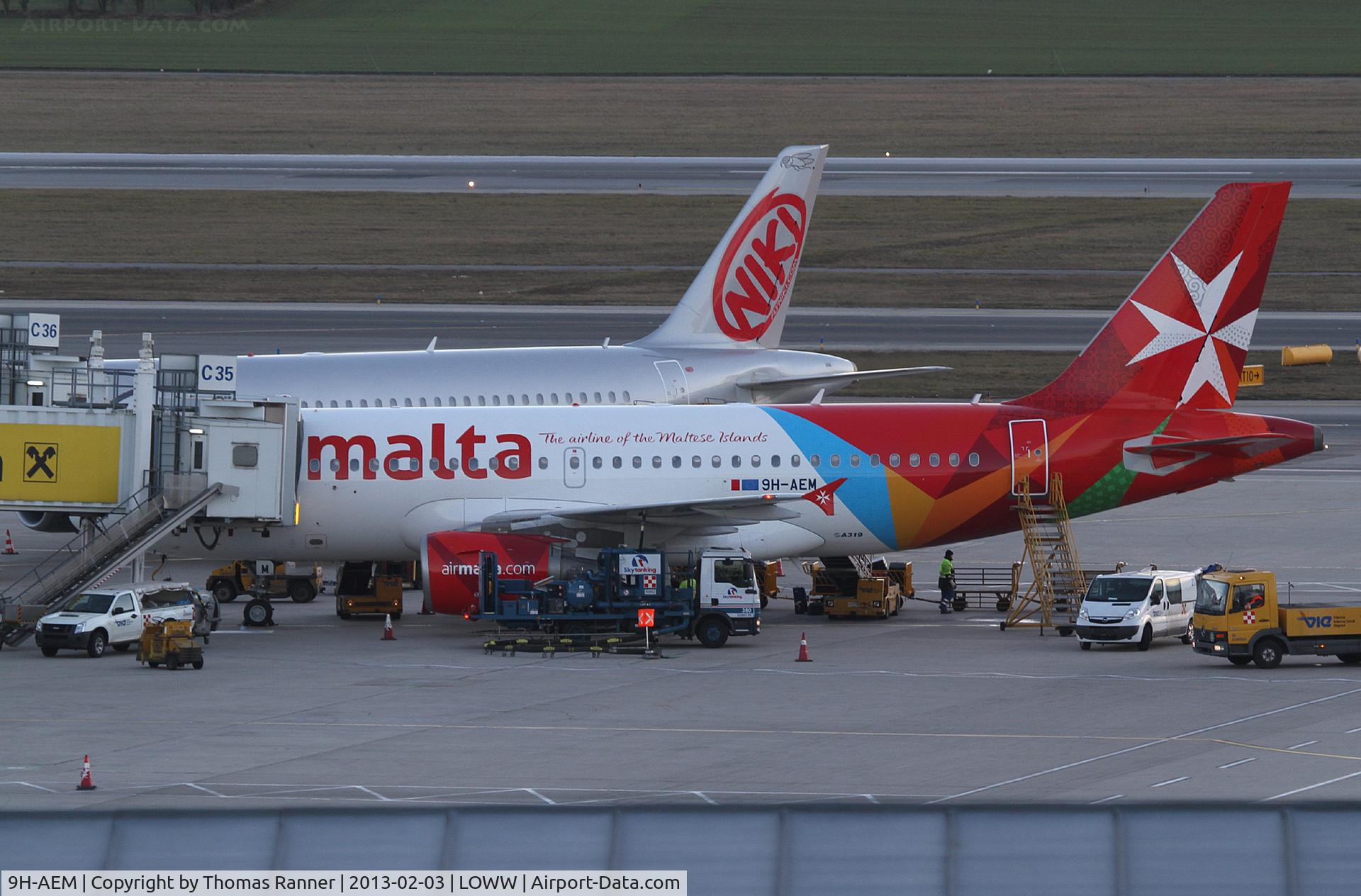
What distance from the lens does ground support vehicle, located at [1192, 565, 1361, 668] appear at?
35.3m

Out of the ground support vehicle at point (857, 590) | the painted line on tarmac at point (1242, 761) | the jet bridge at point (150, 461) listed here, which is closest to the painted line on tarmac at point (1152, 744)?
the painted line on tarmac at point (1242, 761)

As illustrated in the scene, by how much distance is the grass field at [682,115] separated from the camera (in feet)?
417

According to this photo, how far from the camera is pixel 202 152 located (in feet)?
417

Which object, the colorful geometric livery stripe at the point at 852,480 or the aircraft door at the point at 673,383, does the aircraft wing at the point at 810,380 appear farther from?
the colorful geometric livery stripe at the point at 852,480

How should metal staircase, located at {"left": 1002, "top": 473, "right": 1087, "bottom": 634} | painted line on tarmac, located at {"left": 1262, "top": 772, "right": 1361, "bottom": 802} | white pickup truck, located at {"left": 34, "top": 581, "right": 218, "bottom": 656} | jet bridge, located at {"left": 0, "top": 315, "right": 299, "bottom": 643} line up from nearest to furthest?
painted line on tarmac, located at {"left": 1262, "top": 772, "right": 1361, "bottom": 802} < white pickup truck, located at {"left": 34, "top": 581, "right": 218, "bottom": 656} < jet bridge, located at {"left": 0, "top": 315, "right": 299, "bottom": 643} < metal staircase, located at {"left": 1002, "top": 473, "right": 1087, "bottom": 634}

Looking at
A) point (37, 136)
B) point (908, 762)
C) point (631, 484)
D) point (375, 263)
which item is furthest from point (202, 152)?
point (908, 762)

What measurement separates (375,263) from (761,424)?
6015 cm

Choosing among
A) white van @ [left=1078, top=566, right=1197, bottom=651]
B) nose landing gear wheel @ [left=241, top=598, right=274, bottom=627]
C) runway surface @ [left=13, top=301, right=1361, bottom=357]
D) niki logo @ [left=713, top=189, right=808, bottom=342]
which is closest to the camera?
white van @ [left=1078, top=566, right=1197, bottom=651]

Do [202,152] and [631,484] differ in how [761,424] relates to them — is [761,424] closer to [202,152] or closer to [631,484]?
[631,484]

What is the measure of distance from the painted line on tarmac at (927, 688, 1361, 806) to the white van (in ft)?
20.0


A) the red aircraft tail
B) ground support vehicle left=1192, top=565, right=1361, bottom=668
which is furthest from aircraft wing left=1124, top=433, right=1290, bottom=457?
ground support vehicle left=1192, top=565, right=1361, bottom=668

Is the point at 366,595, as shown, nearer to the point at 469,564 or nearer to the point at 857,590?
the point at 469,564

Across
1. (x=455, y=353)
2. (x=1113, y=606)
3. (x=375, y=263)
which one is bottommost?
(x=1113, y=606)

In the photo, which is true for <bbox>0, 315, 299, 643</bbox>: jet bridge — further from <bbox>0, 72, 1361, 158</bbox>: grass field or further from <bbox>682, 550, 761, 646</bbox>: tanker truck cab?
<bbox>0, 72, 1361, 158</bbox>: grass field
